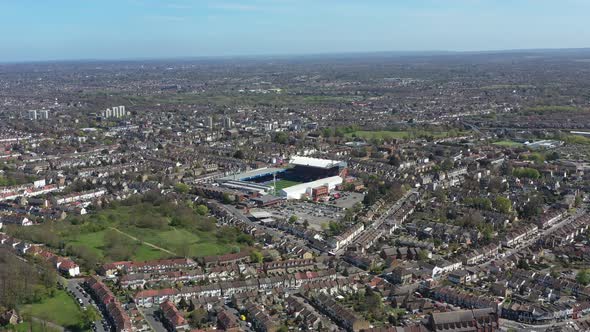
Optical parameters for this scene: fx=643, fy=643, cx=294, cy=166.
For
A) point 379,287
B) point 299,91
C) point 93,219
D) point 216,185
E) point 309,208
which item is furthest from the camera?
point 299,91

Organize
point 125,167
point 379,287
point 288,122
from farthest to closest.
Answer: point 288,122 < point 125,167 < point 379,287

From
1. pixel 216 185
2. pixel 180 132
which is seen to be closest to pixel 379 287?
pixel 216 185

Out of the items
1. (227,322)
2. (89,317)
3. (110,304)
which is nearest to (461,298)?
(227,322)

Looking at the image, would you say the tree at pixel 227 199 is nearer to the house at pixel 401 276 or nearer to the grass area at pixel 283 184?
the grass area at pixel 283 184

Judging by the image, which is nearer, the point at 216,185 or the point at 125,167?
the point at 216,185

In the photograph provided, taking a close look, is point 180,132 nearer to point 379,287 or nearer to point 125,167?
point 125,167

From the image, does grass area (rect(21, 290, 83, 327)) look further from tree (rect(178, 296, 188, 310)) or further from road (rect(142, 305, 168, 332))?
tree (rect(178, 296, 188, 310))

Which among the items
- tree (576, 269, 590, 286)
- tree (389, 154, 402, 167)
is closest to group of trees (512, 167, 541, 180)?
tree (389, 154, 402, 167)
